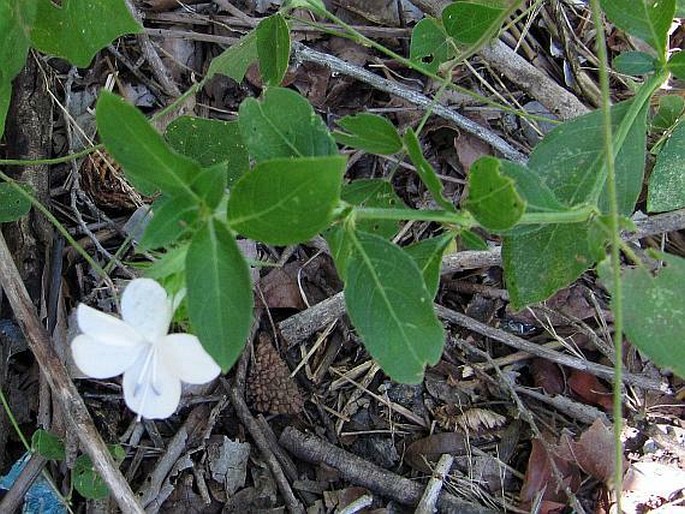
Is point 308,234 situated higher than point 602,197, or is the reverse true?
point 308,234

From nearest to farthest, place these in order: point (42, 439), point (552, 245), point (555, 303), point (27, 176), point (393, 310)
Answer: point (393, 310) → point (552, 245) → point (42, 439) → point (27, 176) → point (555, 303)

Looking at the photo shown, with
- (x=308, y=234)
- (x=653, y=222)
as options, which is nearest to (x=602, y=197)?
(x=653, y=222)

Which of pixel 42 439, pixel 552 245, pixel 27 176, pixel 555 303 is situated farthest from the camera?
pixel 555 303

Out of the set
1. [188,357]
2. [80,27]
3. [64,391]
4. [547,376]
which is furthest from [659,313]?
[80,27]

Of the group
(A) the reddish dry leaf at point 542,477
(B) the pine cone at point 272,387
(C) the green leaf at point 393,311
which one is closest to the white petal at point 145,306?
(C) the green leaf at point 393,311

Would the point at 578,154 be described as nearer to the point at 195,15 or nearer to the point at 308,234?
the point at 308,234

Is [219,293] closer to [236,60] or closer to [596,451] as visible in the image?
[236,60]

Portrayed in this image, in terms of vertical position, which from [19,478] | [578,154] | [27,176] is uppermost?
[578,154]

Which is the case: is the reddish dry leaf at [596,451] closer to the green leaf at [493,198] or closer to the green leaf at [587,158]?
the green leaf at [587,158]
